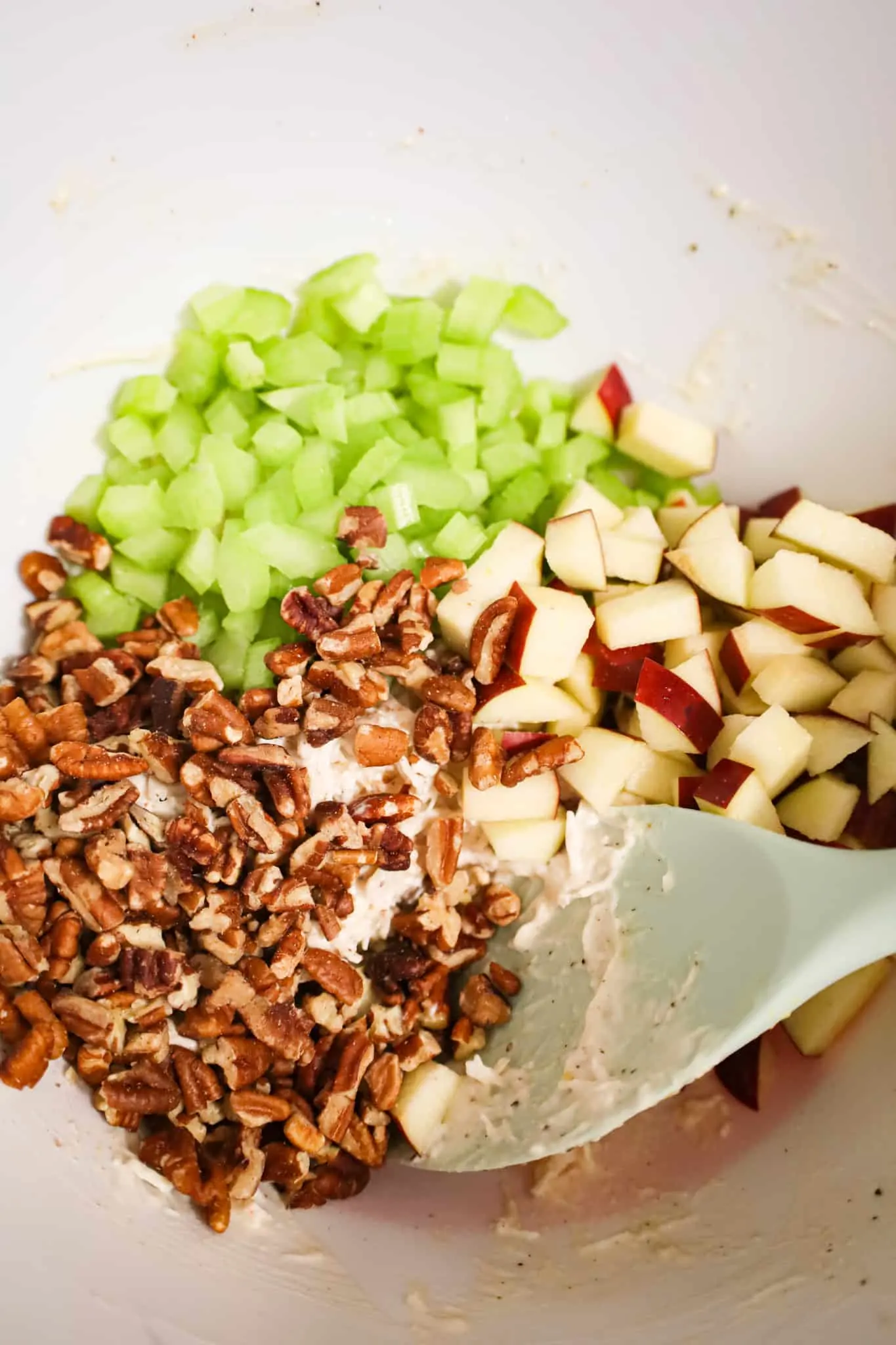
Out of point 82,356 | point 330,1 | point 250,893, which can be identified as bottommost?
point 250,893

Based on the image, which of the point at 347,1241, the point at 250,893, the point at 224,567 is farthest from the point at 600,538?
the point at 347,1241

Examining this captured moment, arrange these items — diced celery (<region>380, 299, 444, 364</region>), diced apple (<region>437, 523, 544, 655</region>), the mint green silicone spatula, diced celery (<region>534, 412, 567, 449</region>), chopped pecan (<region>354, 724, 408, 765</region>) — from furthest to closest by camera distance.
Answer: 1. diced celery (<region>534, 412, 567, 449</region>)
2. diced celery (<region>380, 299, 444, 364</region>)
3. diced apple (<region>437, 523, 544, 655</region>)
4. chopped pecan (<region>354, 724, 408, 765</region>)
5. the mint green silicone spatula

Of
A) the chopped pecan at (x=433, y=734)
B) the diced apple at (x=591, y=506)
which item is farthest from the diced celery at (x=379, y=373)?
the chopped pecan at (x=433, y=734)

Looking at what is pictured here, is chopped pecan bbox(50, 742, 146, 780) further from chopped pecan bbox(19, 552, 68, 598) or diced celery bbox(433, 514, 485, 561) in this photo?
diced celery bbox(433, 514, 485, 561)

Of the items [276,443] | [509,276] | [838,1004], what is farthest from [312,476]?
[838,1004]

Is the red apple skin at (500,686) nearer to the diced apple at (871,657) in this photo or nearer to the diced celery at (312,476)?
the diced celery at (312,476)

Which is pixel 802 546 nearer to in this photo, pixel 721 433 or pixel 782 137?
pixel 721 433

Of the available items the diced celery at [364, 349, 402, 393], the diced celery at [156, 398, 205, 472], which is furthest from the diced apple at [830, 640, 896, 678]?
the diced celery at [156, 398, 205, 472]
